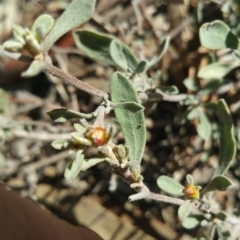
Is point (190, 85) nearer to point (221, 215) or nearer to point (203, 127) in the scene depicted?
point (203, 127)

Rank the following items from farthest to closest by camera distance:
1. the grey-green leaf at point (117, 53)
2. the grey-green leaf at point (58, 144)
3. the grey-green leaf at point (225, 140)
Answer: the grey-green leaf at point (117, 53), the grey-green leaf at point (225, 140), the grey-green leaf at point (58, 144)

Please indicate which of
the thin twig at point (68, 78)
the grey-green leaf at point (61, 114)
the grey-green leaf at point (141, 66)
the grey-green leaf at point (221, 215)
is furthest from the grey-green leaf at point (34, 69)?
the grey-green leaf at point (221, 215)

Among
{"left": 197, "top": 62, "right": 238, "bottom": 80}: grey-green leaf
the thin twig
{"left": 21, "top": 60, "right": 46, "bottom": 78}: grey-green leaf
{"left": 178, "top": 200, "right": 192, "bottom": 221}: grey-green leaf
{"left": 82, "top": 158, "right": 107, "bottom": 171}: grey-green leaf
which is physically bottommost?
{"left": 178, "top": 200, "right": 192, "bottom": 221}: grey-green leaf

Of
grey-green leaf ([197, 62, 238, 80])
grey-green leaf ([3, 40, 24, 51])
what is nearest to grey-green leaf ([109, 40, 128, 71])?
grey-green leaf ([197, 62, 238, 80])

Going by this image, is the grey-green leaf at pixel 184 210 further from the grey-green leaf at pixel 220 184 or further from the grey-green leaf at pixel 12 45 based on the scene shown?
the grey-green leaf at pixel 12 45

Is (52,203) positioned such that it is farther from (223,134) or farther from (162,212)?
(223,134)

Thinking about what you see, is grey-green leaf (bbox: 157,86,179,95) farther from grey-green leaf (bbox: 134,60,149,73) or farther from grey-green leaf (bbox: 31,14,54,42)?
grey-green leaf (bbox: 31,14,54,42)

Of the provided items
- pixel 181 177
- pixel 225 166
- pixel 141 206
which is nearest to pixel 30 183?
pixel 141 206
